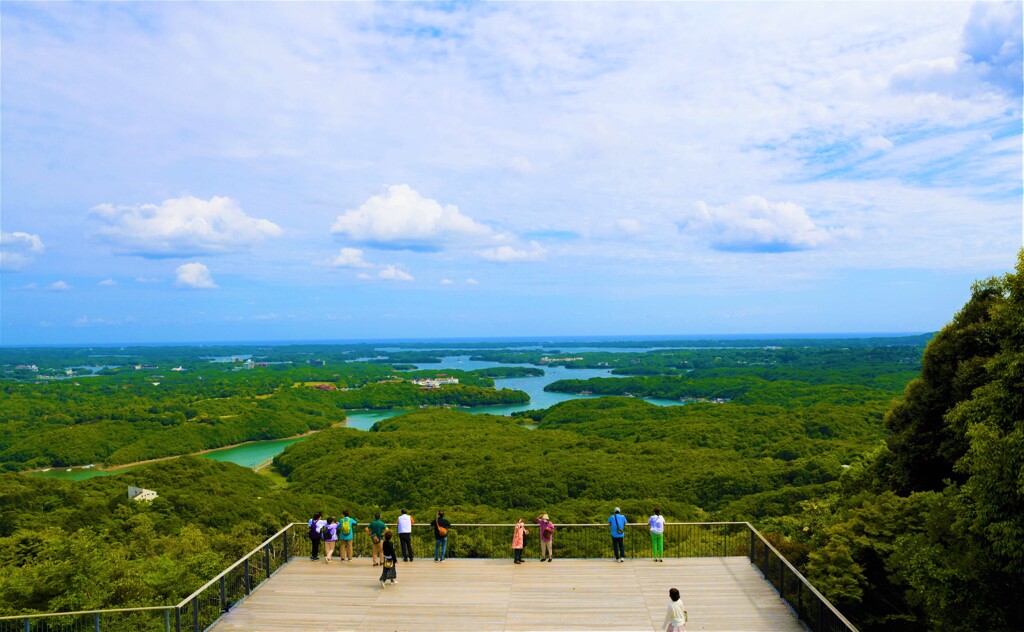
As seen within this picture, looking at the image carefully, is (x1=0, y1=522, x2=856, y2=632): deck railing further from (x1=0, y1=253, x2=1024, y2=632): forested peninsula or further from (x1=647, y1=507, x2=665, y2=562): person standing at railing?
(x1=0, y1=253, x2=1024, y2=632): forested peninsula

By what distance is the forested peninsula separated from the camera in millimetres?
10336

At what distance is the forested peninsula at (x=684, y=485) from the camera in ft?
33.9

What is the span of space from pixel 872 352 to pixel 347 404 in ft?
460

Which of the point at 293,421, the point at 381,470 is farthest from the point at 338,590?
the point at 293,421

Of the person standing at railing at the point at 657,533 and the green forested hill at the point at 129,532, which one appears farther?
the green forested hill at the point at 129,532

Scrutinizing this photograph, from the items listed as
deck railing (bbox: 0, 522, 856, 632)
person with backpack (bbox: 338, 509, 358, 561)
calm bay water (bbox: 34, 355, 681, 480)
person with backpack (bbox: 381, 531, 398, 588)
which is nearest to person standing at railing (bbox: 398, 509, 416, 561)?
deck railing (bbox: 0, 522, 856, 632)

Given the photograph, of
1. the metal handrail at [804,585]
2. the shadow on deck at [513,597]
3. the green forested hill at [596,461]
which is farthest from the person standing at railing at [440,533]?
the green forested hill at [596,461]

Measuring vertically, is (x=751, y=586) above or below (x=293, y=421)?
above

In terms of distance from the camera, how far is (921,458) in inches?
731

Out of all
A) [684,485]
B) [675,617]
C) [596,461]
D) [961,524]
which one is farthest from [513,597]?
[596,461]

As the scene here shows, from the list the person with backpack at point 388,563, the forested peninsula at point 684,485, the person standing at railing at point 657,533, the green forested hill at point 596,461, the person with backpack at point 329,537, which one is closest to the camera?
the forested peninsula at point 684,485

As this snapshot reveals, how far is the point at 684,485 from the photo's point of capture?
155 ft

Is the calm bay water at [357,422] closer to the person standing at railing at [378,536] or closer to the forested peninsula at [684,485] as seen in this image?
the forested peninsula at [684,485]

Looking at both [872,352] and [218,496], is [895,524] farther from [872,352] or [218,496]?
[872,352]
